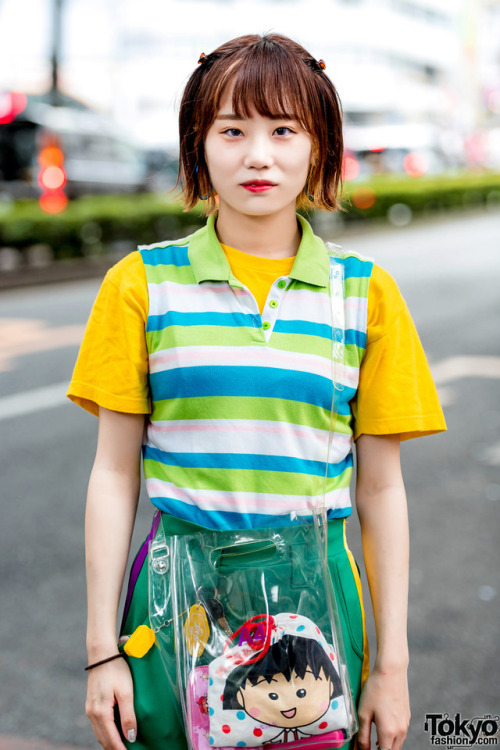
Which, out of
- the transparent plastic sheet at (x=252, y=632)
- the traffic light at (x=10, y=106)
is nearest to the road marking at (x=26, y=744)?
the transparent plastic sheet at (x=252, y=632)

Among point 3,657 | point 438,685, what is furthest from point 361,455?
point 3,657

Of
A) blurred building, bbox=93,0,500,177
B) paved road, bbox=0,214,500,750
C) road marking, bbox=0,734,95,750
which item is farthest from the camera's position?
blurred building, bbox=93,0,500,177

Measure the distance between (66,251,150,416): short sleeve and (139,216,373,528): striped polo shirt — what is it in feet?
0.06

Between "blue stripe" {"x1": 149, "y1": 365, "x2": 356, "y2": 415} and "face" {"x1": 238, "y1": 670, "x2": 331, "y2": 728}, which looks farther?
"blue stripe" {"x1": 149, "y1": 365, "x2": 356, "y2": 415}

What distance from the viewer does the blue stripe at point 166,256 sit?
153 cm

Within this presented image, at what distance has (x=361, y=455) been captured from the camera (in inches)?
62.9

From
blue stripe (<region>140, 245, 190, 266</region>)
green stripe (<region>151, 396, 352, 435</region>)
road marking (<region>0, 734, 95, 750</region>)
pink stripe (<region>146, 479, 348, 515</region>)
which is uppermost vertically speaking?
blue stripe (<region>140, 245, 190, 266</region>)

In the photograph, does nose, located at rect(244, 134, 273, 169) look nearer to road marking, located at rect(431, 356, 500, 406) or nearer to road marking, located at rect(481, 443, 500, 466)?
road marking, located at rect(481, 443, 500, 466)

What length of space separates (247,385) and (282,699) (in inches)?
18.8

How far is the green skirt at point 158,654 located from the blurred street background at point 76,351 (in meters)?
0.69

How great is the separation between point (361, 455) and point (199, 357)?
35 centimetres

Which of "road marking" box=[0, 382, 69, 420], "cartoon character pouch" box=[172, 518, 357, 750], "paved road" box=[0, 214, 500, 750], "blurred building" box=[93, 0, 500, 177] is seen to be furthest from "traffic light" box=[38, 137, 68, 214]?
"blurred building" box=[93, 0, 500, 177]

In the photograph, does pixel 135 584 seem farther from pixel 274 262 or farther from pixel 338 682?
pixel 274 262

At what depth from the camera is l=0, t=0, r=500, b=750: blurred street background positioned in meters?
3.21
